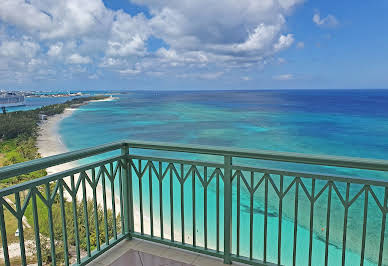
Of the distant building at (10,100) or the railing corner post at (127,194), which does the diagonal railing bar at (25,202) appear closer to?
the railing corner post at (127,194)

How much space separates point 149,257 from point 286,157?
1486mm

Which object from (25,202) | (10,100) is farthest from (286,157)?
(10,100)

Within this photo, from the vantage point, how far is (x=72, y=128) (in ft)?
133

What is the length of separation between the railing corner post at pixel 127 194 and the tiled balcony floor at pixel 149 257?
0.17 meters

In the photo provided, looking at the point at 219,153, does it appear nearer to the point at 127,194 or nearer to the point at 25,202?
the point at 127,194

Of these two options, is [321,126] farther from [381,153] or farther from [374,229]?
[374,229]

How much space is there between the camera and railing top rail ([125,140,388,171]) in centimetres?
167

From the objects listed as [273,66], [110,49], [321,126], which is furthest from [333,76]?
[110,49]

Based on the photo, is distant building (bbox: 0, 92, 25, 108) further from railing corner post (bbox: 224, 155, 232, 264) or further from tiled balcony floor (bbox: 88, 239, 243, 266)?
railing corner post (bbox: 224, 155, 232, 264)

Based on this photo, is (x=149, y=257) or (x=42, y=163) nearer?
(x=42, y=163)

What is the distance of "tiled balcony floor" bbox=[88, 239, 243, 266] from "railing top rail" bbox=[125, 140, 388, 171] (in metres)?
0.97

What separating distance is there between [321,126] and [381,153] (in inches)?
578

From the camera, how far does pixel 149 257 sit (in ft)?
7.95

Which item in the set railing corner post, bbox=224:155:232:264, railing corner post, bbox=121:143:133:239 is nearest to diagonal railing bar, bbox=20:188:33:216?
railing corner post, bbox=121:143:133:239
